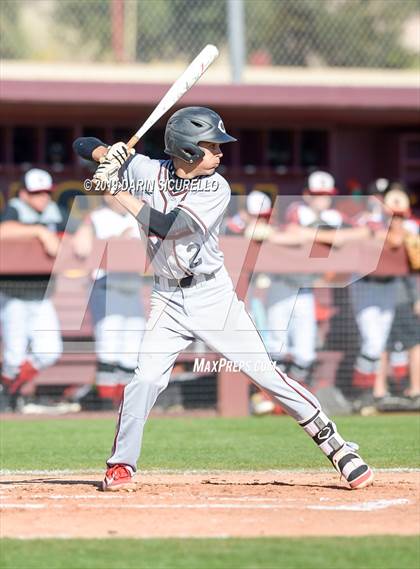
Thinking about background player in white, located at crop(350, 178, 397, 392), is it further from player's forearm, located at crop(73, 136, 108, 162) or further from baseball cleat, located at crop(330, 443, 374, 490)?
player's forearm, located at crop(73, 136, 108, 162)

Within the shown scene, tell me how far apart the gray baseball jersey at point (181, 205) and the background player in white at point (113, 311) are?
5.14 metres

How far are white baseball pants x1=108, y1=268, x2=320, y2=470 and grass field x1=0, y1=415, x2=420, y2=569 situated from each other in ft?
4.87

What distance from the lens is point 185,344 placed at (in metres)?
6.81

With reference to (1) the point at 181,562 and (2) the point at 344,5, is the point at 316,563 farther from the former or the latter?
(2) the point at 344,5

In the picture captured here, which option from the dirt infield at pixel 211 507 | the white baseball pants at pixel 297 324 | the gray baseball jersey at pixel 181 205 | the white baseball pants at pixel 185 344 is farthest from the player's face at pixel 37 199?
the white baseball pants at pixel 185 344

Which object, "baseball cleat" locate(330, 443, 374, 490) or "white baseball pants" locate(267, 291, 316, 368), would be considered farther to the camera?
"white baseball pants" locate(267, 291, 316, 368)

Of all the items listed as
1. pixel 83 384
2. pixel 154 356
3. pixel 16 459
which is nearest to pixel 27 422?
pixel 83 384

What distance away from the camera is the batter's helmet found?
21.6 feet

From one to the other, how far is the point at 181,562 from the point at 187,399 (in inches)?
299

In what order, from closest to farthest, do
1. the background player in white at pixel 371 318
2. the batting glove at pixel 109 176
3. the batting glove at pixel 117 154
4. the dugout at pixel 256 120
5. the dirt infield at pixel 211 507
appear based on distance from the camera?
the dirt infield at pixel 211 507 → the batting glove at pixel 109 176 → the batting glove at pixel 117 154 → the background player in white at pixel 371 318 → the dugout at pixel 256 120

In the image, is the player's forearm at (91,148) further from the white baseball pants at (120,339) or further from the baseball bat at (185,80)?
the white baseball pants at (120,339)

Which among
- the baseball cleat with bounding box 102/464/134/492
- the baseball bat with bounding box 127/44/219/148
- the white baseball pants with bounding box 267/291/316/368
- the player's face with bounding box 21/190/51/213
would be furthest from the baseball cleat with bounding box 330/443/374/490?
the player's face with bounding box 21/190/51/213

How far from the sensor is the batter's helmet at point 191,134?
6598mm

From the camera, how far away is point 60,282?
12289 mm
